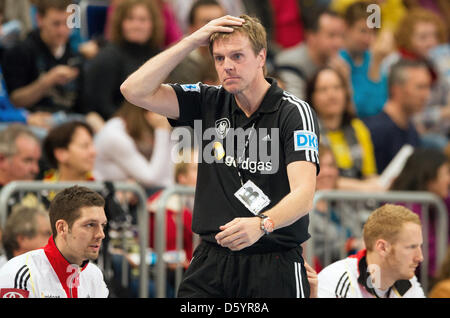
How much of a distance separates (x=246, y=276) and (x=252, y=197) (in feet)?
1.39

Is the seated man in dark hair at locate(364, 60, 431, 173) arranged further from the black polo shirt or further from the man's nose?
the man's nose

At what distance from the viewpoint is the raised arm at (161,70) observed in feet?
17.0

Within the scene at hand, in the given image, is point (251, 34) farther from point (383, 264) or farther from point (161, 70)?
point (383, 264)

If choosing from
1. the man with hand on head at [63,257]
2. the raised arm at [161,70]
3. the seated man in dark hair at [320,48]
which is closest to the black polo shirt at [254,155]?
the raised arm at [161,70]

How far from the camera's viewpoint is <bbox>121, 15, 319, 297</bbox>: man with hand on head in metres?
5.15

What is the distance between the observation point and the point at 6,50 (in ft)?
30.3

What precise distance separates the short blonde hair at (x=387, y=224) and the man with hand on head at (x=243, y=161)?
0.72 metres

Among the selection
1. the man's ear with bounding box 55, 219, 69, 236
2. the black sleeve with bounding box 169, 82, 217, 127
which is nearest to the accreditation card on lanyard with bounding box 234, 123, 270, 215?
the black sleeve with bounding box 169, 82, 217, 127

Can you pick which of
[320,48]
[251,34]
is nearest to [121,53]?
[320,48]

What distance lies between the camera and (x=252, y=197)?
17.1ft

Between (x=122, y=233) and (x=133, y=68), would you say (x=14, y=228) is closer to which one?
(x=122, y=233)

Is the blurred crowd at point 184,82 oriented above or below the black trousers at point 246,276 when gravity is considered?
above

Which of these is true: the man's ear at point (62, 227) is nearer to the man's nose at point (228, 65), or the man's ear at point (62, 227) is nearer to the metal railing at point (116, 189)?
the man's nose at point (228, 65)
